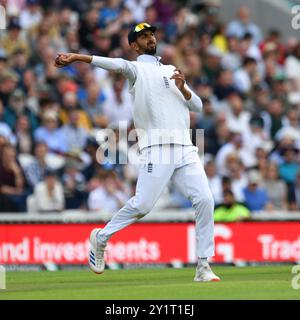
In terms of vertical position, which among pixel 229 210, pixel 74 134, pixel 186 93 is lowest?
pixel 229 210

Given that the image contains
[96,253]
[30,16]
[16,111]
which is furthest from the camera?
[30,16]

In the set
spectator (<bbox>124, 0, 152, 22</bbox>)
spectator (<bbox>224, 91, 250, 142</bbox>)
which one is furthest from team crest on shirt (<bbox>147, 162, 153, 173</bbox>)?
spectator (<bbox>124, 0, 152, 22</bbox>)

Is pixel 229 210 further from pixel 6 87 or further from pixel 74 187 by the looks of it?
pixel 6 87

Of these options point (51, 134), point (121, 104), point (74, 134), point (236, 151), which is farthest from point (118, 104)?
point (236, 151)

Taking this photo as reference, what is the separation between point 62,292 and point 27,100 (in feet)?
28.9

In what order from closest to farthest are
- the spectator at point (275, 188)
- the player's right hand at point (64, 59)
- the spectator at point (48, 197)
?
1. the player's right hand at point (64, 59)
2. the spectator at point (48, 197)
3. the spectator at point (275, 188)

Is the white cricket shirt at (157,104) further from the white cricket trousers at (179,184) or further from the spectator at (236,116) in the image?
the spectator at (236,116)

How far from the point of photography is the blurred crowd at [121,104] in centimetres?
1841

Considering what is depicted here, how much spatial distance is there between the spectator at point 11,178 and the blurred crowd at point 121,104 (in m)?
0.02

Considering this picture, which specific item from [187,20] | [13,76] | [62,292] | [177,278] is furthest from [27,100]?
[62,292]

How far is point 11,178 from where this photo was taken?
18.2 m

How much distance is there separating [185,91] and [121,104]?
28.2 ft

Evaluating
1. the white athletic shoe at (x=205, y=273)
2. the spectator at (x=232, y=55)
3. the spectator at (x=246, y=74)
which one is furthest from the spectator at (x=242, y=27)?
the white athletic shoe at (x=205, y=273)

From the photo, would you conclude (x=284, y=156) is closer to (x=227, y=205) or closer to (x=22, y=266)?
(x=227, y=205)
